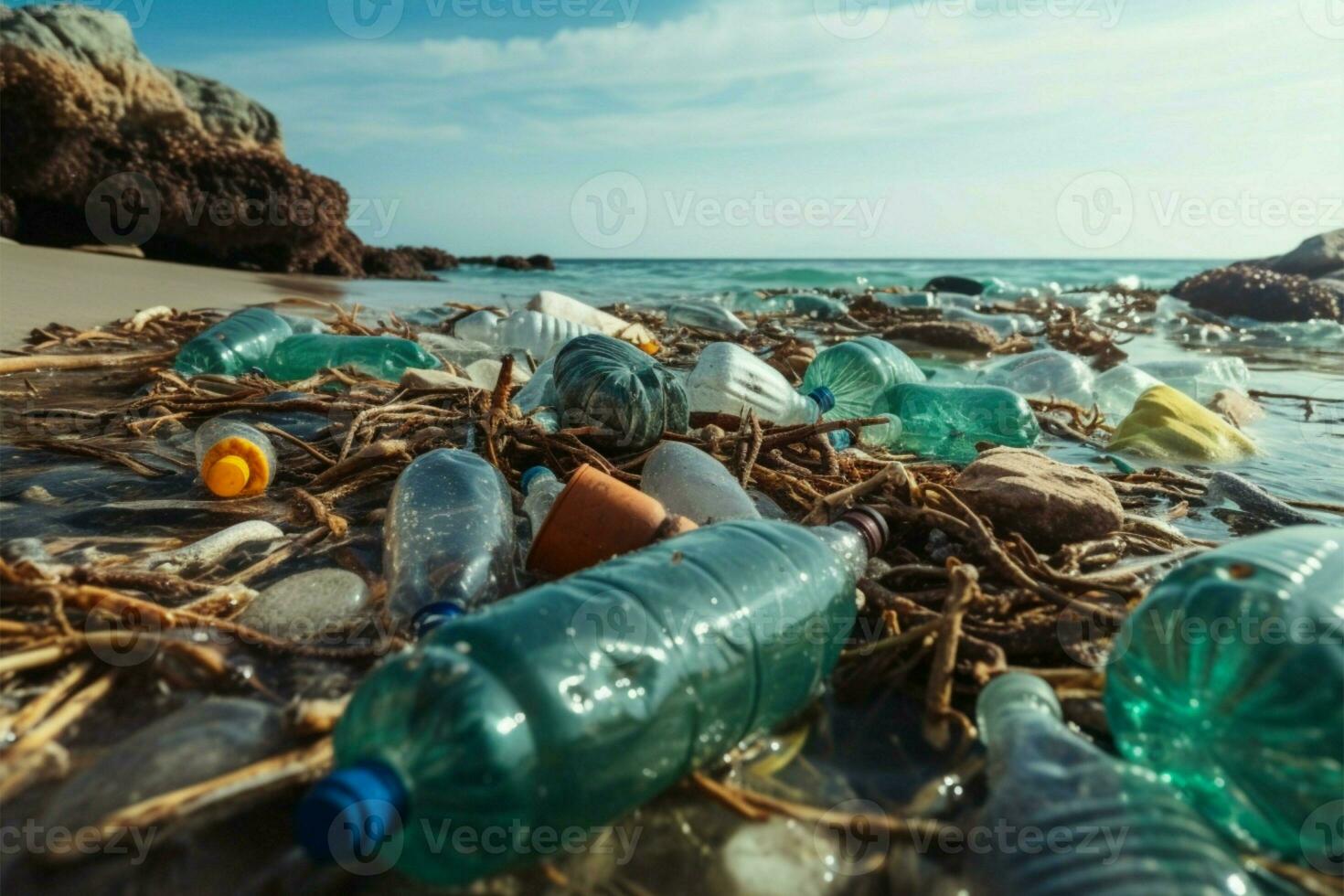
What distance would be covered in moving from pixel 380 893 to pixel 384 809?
0.22 metres

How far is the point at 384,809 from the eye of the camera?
0.77 meters

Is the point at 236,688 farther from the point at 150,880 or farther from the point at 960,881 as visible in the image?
the point at 960,881

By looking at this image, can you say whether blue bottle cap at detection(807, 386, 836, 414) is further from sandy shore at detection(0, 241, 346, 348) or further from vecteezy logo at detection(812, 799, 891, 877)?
sandy shore at detection(0, 241, 346, 348)

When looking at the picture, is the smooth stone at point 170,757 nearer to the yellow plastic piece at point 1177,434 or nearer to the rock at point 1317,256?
the yellow plastic piece at point 1177,434

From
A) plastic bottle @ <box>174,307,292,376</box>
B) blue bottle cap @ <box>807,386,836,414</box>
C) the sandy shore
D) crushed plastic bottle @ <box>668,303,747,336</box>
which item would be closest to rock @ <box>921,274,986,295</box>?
crushed plastic bottle @ <box>668,303,747,336</box>

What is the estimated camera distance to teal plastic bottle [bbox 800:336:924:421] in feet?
11.4

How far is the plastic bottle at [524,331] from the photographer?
201 inches

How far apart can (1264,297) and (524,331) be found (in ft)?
30.6

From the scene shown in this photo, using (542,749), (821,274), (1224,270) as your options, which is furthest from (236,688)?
(821,274)

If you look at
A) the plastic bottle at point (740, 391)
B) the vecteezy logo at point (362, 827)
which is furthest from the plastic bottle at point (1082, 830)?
the plastic bottle at point (740, 391)

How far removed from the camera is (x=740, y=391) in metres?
3.05

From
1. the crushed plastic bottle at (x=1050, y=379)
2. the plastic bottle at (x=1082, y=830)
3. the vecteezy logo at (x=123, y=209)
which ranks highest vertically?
the vecteezy logo at (x=123, y=209)

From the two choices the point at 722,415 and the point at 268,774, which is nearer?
the point at 268,774

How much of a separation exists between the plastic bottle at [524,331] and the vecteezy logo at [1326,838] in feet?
13.8
